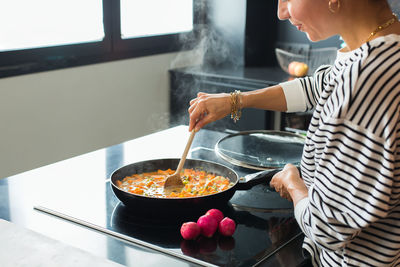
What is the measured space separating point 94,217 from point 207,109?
1.47 feet

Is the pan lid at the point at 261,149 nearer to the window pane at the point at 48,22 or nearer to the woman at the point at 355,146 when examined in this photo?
the woman at the point at 355,146

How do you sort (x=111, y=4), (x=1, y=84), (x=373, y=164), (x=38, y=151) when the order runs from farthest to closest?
(x=111, y=4), (x=38, y=151), (x=1, y=84), (x=373, y=164)

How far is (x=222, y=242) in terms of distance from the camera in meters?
1.22

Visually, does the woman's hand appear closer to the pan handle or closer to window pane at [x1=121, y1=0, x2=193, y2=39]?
the pan handle

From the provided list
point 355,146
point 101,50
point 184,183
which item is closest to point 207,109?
point 184,183

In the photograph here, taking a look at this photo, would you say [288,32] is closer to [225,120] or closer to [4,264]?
[225,120]

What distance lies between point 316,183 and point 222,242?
0.31 m

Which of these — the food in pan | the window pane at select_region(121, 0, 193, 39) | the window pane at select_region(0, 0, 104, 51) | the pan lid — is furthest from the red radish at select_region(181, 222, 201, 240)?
the window pane at select_region(121, 0, 193, 39)

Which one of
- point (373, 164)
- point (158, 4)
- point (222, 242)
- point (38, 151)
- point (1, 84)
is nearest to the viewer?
point (373, 164)

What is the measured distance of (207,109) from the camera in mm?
1521

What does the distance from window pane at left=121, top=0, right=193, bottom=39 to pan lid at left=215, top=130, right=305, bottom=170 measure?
1.72 m

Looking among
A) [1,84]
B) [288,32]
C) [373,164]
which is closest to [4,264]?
[373,164]

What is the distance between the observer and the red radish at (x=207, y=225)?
1229 mm

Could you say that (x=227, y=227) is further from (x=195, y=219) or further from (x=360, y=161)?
(x=360, y=161)
